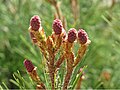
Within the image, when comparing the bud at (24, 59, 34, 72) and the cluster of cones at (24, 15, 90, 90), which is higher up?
the cluster of cones at (24, 15, 90, 90)

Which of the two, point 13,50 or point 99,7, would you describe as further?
point 99,7

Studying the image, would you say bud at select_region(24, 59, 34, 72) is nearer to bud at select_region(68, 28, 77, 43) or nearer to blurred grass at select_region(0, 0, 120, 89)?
bud at select_region(68, 28, 77, 43)

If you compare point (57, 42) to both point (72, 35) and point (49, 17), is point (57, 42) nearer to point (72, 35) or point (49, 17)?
point (72, 35)

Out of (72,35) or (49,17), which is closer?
(72,35)

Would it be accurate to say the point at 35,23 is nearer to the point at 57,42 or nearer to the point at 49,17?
the point at 57,42

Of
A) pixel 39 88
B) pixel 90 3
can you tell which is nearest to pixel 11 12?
pixel 90 3

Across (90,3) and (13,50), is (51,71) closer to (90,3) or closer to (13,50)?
(13,50)

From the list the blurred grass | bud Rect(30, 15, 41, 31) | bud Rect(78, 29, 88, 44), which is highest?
bud Rect(30, 15, 41, 31)

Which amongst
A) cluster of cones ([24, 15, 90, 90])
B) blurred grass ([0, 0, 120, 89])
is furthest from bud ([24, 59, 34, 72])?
blurred grass ([0, 0, 120, 89])

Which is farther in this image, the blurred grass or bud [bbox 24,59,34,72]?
the blurred grass

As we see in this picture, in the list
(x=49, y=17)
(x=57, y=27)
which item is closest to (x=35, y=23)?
(x=57, y=27)

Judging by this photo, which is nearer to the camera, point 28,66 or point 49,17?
point 28,66
